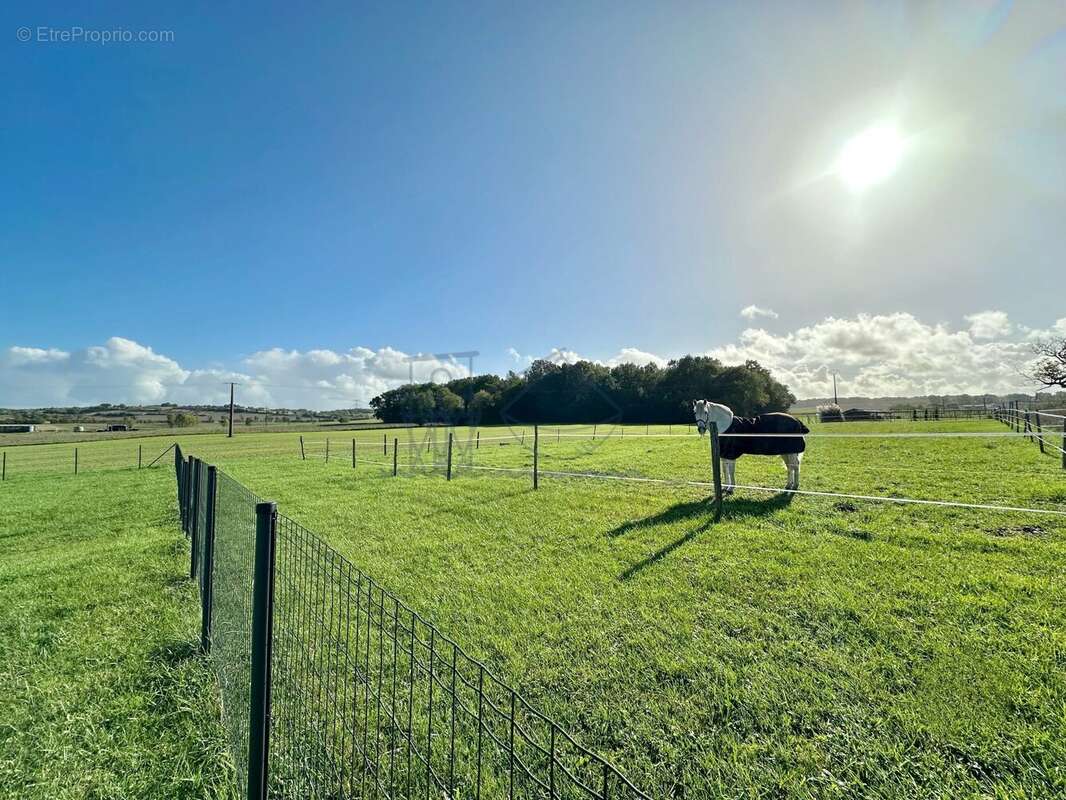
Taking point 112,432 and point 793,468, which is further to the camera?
point 112,432

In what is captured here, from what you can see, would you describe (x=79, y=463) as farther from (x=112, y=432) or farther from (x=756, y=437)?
(x=112, y=432)

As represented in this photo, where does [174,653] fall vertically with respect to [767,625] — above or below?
below

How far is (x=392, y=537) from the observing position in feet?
21.4

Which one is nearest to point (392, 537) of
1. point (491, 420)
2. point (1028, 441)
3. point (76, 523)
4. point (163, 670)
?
point (163, 670)

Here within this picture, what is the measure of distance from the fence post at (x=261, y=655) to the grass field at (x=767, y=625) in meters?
1.01

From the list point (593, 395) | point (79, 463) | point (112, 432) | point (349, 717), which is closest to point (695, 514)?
point (349, 717)

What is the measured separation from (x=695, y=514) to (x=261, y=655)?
6.22 meters

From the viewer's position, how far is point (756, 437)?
Result: 858 cm

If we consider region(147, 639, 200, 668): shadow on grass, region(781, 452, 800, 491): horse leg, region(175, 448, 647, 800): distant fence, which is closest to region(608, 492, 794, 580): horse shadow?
region(781, 452, 800, 491): horse leg

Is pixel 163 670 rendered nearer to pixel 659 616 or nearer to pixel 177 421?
pixel 659 616

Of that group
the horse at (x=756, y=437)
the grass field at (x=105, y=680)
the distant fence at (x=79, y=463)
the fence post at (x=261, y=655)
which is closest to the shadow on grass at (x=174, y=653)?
the grass field at (x=105, y=680)

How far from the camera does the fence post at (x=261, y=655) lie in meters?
1.80

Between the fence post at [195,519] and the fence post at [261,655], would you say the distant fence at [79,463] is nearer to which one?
the fence post at [195,519]

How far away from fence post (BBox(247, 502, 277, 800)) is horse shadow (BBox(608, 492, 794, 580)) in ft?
12.3
